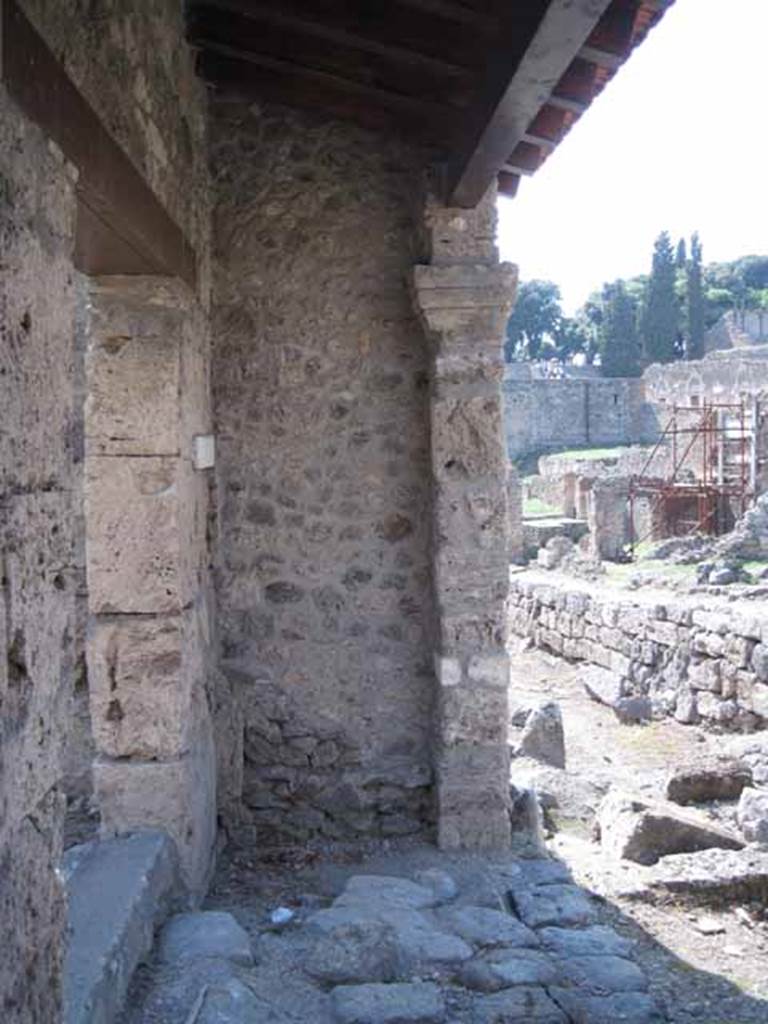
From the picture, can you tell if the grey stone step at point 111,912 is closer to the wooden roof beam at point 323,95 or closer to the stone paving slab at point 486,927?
the stone paving slab at point 486,927

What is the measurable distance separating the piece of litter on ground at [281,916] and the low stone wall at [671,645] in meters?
6.32

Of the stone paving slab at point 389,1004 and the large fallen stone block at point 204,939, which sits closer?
the stone paving slab at point 389,1004

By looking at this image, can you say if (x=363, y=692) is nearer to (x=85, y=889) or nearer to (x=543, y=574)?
(x=85, y=889)

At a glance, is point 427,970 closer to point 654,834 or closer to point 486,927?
point 486,927

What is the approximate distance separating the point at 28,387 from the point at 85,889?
2.25 meters

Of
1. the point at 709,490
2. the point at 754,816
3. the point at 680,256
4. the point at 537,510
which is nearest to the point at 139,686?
the point at 754,816

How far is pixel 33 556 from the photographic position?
2.25 metres

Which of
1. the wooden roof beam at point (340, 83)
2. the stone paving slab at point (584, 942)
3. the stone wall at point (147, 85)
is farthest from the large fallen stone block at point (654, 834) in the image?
the wooden roof beam at point (340, 83)

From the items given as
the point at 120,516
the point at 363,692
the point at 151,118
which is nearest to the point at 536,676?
the point at 363,692

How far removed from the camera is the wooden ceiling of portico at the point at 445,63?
335 centimetres

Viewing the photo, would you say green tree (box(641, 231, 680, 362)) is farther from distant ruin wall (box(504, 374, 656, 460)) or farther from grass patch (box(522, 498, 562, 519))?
grass patch (box(522, 498, 562, 519))

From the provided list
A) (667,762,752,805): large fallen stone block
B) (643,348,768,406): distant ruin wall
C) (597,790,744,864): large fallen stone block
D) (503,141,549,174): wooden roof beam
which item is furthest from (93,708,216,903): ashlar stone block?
(643,348,768,406): distant ruin wall

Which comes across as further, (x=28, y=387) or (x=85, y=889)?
(x=85, y=889)

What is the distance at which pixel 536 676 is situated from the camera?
1309cm
